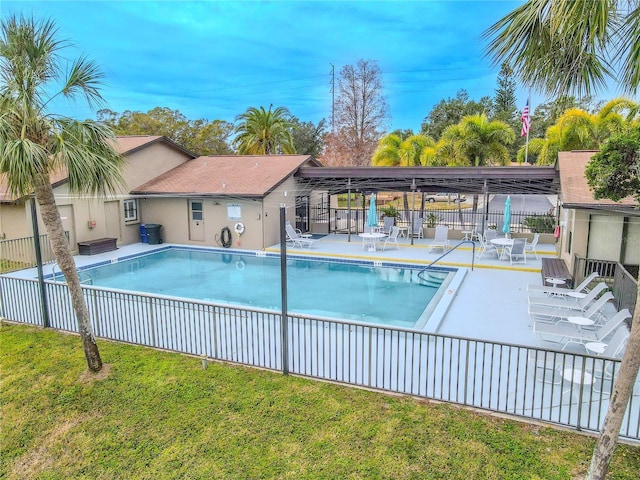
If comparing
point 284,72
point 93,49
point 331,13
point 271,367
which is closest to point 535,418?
point 271,367

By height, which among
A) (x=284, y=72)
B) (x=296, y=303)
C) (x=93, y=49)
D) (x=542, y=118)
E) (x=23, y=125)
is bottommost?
(x=296, y=303)

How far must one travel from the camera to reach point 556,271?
38.0ft

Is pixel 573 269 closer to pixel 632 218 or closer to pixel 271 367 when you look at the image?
pixel 632 218

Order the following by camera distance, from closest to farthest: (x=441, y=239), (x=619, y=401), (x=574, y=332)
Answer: (x=619, y=401)
(x=574, y=332)
(x=441, y=239)

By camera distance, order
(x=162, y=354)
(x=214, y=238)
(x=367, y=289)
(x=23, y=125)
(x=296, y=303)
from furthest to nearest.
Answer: (x=214, y=238) → (x=367, y=289) → (x=296, y=303) → (x=162, y=354) → (x=23, y=125)

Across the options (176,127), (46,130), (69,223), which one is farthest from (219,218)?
(176,127)

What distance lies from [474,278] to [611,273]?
3386mm

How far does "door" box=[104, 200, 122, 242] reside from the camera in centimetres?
1830

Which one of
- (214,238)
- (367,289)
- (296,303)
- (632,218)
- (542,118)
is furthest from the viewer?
(542,118)

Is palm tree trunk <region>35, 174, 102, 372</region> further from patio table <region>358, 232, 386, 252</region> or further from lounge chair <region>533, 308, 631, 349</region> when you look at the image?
patio table <region>358, 232, 386, 252</region>

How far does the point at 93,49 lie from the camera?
22.7 ft

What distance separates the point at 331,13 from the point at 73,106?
16915mm

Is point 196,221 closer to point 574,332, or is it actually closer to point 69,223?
point 69,223

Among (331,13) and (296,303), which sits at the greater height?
(331,13)
